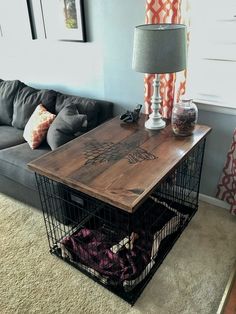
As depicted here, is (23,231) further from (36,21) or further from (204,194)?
(36,21)

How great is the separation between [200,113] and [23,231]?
5.07 ft

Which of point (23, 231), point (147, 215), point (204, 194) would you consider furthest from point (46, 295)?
point (204, 194)

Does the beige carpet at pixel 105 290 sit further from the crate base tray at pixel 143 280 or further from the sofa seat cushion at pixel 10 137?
the sofa seat cushion at pixel 10 137

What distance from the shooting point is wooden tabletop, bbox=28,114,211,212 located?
1.36 m

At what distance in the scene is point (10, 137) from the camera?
2602 mm

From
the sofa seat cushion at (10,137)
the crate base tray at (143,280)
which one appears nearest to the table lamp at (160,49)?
the crate base tray at (143,280)

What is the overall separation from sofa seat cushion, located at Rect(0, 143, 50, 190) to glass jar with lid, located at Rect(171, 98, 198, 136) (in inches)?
41.3

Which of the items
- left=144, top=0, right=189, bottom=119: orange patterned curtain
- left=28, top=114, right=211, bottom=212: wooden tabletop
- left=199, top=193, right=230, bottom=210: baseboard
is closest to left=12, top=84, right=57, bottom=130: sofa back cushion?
left=28, top=114, right=211, bottom=212: wooden tabletop

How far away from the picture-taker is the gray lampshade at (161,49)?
5.03ft

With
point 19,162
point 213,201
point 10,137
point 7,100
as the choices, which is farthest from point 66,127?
point 213,201

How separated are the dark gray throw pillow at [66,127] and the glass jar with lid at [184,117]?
0.68m

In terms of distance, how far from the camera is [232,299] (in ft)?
5.09

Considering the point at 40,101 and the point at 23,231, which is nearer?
the point at 23,231

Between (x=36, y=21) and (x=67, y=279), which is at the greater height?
(x=36, y=21)
